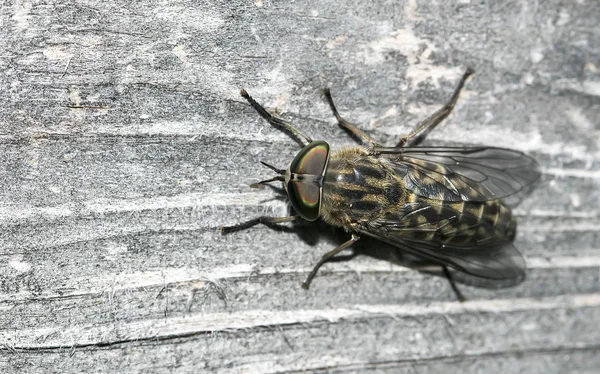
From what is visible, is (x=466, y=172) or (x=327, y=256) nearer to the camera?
(x=327, y=256)

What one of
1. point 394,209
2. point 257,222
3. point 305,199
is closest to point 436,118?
point 394,209

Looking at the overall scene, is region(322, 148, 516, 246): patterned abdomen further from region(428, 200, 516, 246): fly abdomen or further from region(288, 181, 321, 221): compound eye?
region(288, 181, 321, 221): compound eye

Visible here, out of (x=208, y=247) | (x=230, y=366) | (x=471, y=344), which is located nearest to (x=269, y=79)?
(x=208, y=247)

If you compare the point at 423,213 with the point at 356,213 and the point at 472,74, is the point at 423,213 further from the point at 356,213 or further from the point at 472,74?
the point at 472,74

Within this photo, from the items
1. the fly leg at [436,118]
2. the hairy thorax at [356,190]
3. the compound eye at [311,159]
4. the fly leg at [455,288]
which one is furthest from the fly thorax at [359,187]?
the fly leg at [455,288]

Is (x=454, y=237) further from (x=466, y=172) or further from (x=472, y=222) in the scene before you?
(x=466, y=172)

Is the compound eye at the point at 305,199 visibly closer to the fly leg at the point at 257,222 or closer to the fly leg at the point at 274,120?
the fly leg at the point at 257,222
